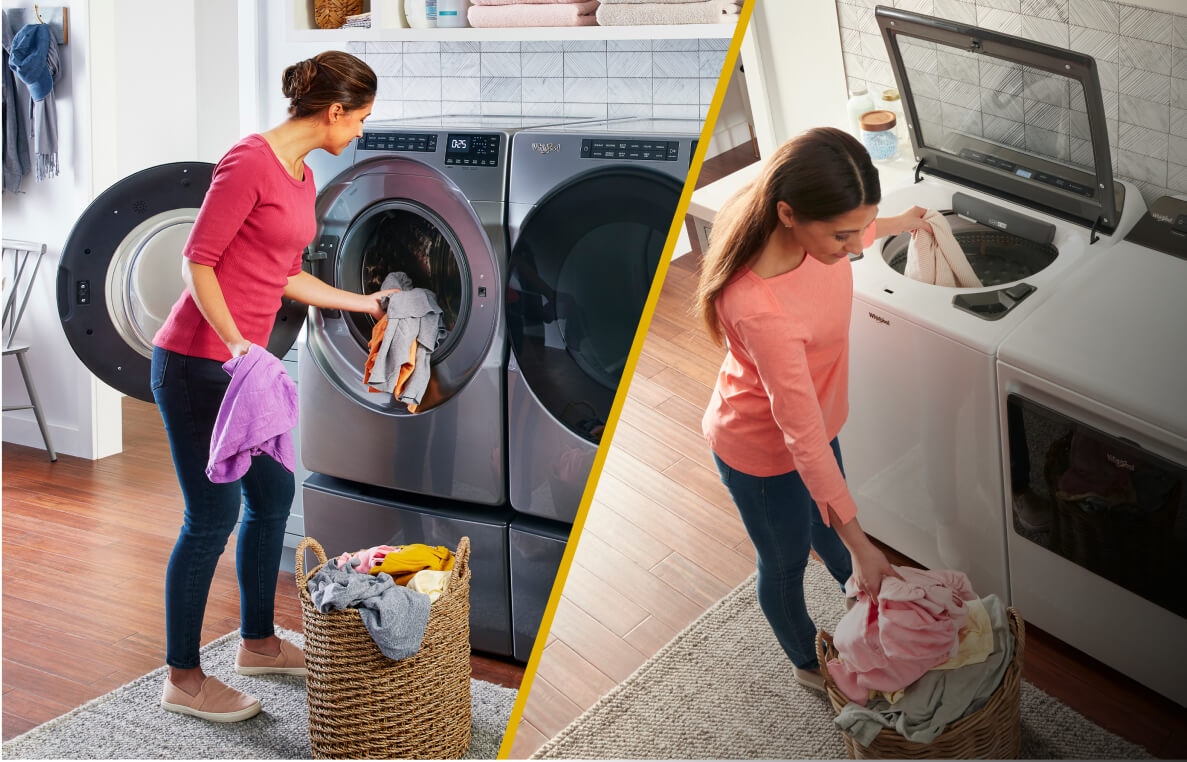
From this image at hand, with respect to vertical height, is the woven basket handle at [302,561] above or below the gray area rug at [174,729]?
above

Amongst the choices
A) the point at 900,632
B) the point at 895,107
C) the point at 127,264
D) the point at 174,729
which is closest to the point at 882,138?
the point at 895,107

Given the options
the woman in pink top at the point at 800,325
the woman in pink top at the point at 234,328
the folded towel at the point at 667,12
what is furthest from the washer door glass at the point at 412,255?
the woman in pink top at the point at 800,325

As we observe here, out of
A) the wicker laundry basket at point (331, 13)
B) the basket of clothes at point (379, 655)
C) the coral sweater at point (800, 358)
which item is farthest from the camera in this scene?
the wicker laundry basket at point (331, 13)

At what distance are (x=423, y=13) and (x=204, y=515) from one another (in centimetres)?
104

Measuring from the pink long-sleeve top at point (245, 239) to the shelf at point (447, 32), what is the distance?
370mm

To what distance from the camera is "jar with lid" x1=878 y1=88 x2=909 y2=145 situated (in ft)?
3.17

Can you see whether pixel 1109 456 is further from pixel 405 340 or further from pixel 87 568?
pixel 87 568

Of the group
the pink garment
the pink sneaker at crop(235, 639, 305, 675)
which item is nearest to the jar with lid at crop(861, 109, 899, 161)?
the pink garment

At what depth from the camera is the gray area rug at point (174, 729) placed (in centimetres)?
152

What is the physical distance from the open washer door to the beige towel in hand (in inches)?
44.9

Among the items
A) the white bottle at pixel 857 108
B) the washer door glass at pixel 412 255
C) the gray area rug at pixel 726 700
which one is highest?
the white bottle at pixel 857 108

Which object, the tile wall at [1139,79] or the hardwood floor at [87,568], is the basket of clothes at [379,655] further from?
the tile wall at [1139,79]

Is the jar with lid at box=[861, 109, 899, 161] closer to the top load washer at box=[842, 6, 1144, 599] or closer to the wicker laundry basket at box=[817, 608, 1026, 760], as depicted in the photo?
the top load washer at box=[842, 6, 1144, 599]

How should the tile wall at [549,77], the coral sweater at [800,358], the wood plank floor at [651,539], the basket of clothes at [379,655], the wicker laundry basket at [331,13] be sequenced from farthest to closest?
the tile wall at [549,77] → the wicker laundry basket at [331,13] → the basket of clothes at [379,655] → the wood plank floor at [651,539] → the coral sweater at [800,358]
